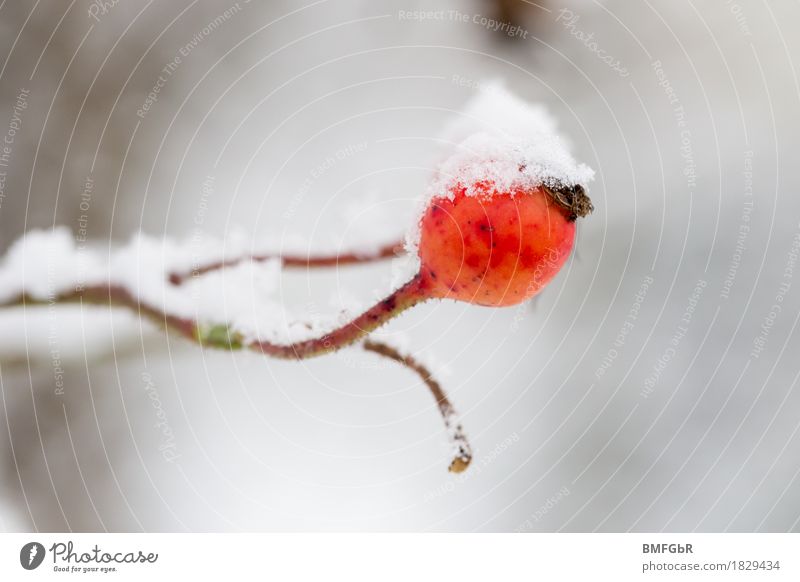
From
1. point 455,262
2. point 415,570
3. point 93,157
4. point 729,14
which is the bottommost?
point 415,570

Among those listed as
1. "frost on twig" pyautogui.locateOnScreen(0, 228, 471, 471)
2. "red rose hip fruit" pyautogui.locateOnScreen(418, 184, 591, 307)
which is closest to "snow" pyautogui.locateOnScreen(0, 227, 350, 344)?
"frost on twig" pyautogui.locateOnScreen(0, 228, 471, 471)

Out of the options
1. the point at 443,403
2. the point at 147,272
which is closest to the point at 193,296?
the point at 147,272

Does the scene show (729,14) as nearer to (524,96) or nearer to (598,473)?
(524,96)

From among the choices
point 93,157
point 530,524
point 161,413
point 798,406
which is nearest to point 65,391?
point 161,413

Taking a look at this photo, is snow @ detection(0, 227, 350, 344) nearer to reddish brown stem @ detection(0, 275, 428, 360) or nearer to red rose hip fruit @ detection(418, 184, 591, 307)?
reddish brown stem @ detection(0, 275, 428, 360)

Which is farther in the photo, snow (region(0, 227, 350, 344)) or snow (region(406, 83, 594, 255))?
snow (region(0, 227, 350, 344))

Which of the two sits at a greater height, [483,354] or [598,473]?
[483,354]

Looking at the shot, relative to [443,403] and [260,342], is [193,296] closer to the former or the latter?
[260,342]
